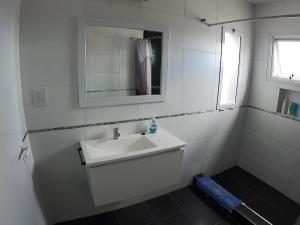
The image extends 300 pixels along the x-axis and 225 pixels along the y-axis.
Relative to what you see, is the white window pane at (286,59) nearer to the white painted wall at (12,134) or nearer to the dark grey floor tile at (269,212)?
the dark grey floor tile at (269,212)

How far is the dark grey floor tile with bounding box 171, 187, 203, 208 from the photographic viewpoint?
2.16 meters

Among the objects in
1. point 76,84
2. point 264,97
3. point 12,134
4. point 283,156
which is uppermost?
point 76,84

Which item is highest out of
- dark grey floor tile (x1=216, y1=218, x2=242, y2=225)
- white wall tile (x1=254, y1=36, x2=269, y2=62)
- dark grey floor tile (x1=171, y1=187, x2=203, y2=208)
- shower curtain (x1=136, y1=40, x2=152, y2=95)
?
white wall tile (x1=254, y1=36, x2=269, y2=62)

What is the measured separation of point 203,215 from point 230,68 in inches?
68.1

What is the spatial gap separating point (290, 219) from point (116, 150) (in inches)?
75.5

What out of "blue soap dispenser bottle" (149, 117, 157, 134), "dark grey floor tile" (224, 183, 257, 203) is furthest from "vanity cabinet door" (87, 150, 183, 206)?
"dark grey floor tile" (224, 183, 257, 203)

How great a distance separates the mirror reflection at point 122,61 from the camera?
5.20 ft

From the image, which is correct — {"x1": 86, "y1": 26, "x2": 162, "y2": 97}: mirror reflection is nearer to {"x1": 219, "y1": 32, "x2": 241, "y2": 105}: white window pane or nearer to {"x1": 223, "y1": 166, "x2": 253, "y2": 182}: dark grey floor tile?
{"x1": 219, "y1": 32, "x2": 241, "y2": 105}: white window pane

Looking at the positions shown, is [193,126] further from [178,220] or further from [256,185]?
[256,185]

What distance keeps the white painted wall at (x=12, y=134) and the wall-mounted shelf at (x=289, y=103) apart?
268 centimetres

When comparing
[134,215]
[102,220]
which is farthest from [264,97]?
[102,220]

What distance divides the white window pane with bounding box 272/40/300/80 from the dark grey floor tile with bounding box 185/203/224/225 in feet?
5.78

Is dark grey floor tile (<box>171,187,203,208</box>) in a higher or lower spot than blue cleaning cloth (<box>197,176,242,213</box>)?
lower

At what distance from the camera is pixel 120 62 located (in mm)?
1708
